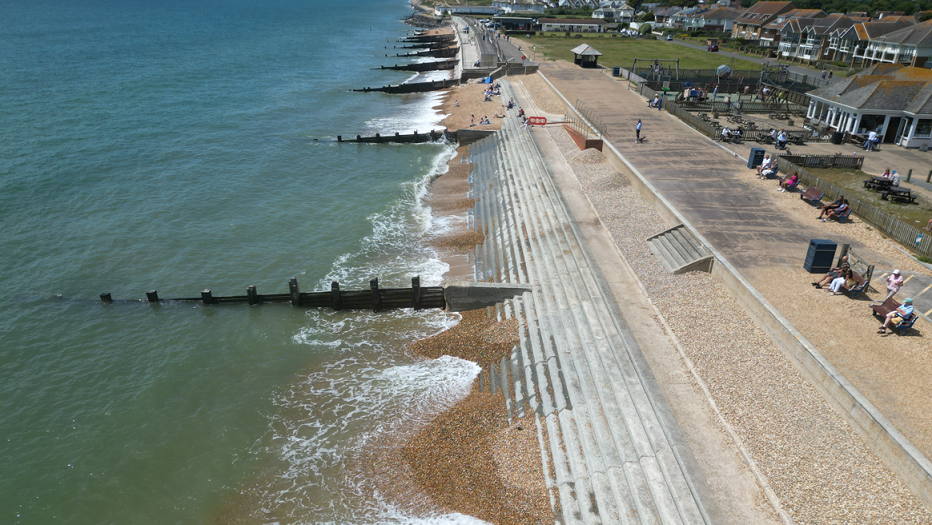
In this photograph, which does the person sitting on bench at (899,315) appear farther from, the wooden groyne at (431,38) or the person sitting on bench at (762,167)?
the wooden groyne at (431,38)

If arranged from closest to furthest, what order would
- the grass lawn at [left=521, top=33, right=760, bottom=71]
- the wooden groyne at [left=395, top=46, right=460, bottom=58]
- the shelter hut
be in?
the shelter hut < the grass lawn at [left=521, top=33, right=760, bottom=71] < the wooden groyne at [left=395, top=46, right=460, bottom=58]

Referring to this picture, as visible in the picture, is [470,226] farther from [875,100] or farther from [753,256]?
[875,100]

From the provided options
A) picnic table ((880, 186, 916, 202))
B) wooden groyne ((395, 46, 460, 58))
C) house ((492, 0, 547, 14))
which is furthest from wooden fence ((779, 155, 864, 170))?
house ((492, 0, 547, 14))

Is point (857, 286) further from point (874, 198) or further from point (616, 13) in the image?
point (616, 13)

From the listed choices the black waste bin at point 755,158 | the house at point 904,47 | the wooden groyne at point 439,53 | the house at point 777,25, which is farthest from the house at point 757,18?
the black waste bin at point 755,158

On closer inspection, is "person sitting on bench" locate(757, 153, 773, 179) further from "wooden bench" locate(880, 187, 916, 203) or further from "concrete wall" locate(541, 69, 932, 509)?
"concrete wall" locate(541, 69, 932, 509)

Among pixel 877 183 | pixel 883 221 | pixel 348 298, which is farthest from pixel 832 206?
pixel 348 298

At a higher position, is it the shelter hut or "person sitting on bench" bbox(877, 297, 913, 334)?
the shelter hut
